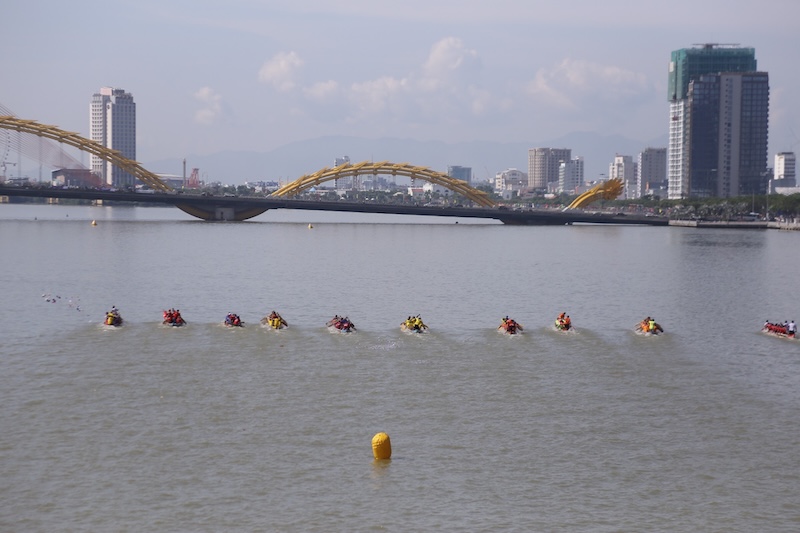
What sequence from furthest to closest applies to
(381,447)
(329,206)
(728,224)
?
(728,224), (329,206), (381,447)

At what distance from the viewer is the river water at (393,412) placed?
23.2m

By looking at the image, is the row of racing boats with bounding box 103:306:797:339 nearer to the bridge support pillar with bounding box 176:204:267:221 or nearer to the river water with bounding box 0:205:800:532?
the river water with bounding box 0:205:800:532

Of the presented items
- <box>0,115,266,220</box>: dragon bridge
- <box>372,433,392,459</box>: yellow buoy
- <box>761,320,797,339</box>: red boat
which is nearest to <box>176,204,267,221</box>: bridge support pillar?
<box>0,115,266,220</box>: dragon bridge

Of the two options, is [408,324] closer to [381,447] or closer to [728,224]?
[381,447]

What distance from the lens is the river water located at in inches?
912

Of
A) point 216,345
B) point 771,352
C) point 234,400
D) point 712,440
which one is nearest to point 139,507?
point 234,400

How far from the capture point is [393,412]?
3062 centimetres

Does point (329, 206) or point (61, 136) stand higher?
point (61, 136)

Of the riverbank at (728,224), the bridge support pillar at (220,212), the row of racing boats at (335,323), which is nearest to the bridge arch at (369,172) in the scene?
the bridge support pillar at (220,212)

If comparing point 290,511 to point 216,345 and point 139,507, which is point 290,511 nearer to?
point 139,507

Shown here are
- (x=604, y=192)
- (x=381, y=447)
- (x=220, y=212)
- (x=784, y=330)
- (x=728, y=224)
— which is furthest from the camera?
(x=604, y=192)

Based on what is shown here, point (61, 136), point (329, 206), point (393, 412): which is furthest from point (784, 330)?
point (61, 136)

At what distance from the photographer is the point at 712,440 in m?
28.6

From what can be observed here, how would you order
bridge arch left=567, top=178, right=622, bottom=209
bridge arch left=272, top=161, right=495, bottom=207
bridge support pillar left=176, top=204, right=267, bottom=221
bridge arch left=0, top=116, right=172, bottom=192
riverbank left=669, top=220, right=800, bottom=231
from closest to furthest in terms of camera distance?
1. bridge arch left=0, top=116, right=172, bottom=192
2. bridge support pillar left=176, top=204, right=267, bottom=221
3. bridge arch left=272, top=161, right=495, bottom=207
4. riverbank left=669, top=220, right=800, bottom=231
5. bridge arch left=567, top=178, right=622, bottom=209
